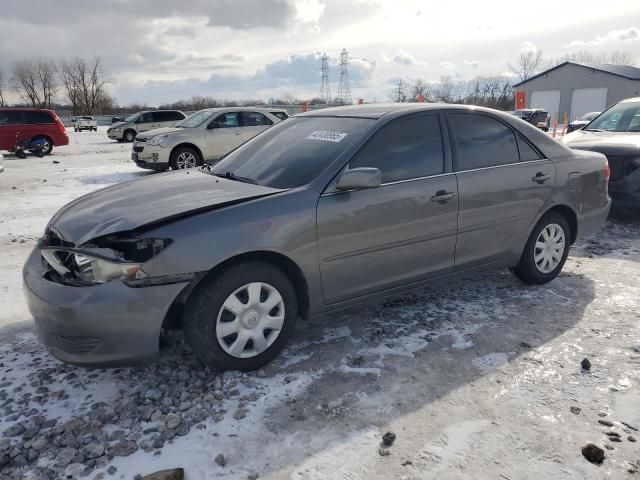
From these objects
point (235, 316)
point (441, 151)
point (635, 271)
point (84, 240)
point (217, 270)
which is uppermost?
point (441, 151)

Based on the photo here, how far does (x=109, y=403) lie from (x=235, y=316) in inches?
34.2

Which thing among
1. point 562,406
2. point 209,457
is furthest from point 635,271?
point 209,457

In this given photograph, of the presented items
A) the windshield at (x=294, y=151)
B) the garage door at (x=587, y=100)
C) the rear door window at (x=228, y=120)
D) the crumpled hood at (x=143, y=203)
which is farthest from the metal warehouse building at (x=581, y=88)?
the crumpled hood at (x=143, y=203)

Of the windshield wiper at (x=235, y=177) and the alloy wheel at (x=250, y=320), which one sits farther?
the windshield wiper at (x=235, y=177)

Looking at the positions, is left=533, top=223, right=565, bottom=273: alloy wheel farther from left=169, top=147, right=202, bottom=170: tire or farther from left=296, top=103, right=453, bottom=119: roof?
left=169, top=147, right=202, bottom=170: tire

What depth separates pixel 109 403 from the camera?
9.65ft

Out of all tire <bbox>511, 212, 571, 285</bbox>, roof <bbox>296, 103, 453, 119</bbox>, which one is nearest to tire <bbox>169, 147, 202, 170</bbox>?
roof <bbox>296, 103, 453, 119</bbox>

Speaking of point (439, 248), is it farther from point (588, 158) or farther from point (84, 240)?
point (84, 240)

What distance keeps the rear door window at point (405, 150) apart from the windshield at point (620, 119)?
543 centimetres

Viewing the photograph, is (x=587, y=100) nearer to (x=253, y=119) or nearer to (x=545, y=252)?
(x=253, y=119)

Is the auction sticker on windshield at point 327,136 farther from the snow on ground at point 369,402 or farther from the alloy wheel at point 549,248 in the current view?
the alloy wheel at point 549,248

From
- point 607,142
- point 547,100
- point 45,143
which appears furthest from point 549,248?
point 547,100

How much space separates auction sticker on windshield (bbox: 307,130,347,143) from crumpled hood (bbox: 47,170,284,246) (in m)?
0.66

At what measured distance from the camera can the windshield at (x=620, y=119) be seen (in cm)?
778
